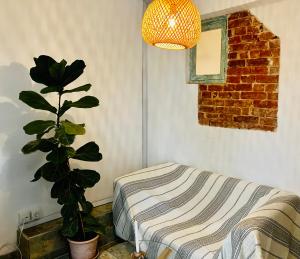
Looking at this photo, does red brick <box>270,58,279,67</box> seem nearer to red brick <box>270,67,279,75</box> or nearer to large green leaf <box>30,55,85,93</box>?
red brick <box>270,67,279,75</box>

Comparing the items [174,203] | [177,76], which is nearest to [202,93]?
[177,76]

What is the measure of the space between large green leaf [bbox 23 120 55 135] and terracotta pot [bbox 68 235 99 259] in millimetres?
978

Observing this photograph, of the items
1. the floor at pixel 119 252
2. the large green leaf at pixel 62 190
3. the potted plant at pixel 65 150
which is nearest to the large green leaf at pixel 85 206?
the potted plant at pixel 65 150

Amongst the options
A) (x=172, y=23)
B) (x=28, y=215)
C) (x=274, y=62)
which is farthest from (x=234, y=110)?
(x=28, y=215)

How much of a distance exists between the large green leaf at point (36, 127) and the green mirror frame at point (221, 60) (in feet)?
5.03

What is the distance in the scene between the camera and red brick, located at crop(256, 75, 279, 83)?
2.48 metres

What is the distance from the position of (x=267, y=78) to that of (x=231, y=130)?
0.58 m

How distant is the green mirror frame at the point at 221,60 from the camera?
2.79 m

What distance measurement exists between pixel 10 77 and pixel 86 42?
83 cm

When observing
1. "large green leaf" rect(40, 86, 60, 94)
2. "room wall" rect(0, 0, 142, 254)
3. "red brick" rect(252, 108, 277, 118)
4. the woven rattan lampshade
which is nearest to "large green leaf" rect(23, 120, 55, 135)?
"large green leaf" rect(40, 86, 60, 94)

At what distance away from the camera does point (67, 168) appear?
2.37 metres

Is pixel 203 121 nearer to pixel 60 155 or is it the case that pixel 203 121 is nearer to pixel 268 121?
pixel 268 121

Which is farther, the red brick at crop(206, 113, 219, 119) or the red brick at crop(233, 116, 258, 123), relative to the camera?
the red brick at crop(206, 113, 219, 119)

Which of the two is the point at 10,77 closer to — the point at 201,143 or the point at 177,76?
the point at 177,76
